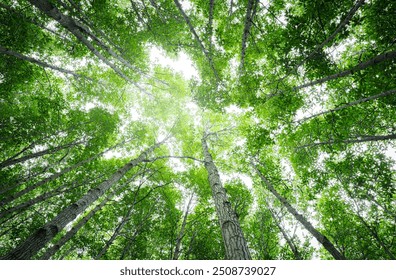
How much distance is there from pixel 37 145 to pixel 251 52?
31.3ft

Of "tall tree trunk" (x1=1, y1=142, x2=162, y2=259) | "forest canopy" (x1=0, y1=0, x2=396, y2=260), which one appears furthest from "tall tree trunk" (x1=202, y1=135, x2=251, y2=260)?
"tall tree trunk" (x1=1, y1=142, x2=162, y2=259)

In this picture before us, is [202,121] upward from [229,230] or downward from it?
upward

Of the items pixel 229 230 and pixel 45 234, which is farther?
pixel 229 230

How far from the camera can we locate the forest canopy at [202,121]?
436 centimetres

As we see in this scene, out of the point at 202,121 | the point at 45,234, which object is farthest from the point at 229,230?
the point at 202,121

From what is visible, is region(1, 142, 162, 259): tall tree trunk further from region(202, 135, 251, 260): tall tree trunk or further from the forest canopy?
region(202, 135, 251, 260): tall tree trunk

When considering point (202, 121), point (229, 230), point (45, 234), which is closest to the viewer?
point (45, 234)

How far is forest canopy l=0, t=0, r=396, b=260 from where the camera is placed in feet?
14.3

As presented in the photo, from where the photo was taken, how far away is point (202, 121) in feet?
38.5

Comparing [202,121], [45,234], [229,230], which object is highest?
[202,121]

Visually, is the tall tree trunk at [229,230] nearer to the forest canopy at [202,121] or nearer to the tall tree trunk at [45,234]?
the forest canopy at [202,121]

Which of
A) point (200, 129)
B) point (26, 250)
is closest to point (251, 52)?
point (200, 129)

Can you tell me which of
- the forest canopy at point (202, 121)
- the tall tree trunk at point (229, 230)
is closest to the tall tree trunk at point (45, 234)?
the forest canopy at point (202, 121)

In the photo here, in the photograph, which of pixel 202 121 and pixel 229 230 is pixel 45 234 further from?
pixel 202 121
